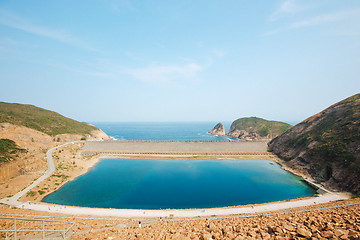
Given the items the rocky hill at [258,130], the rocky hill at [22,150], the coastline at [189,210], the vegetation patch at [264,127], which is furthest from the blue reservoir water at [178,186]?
the vegetation patch at [264,127]

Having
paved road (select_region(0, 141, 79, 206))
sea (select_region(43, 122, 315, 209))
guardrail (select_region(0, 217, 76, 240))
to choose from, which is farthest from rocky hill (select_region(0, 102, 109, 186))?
guardrail (select_region(0, 217, 76, 240))

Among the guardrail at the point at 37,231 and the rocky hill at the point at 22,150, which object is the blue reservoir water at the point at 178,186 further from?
the guardrail at the point at 37,231

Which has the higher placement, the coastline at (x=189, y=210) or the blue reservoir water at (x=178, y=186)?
the coastline at (x=189, y=210)

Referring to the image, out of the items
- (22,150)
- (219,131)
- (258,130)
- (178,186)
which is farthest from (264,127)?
(22,150)

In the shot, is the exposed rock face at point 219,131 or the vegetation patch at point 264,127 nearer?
the vegetation patch at point 264,127

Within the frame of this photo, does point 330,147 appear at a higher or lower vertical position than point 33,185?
higher

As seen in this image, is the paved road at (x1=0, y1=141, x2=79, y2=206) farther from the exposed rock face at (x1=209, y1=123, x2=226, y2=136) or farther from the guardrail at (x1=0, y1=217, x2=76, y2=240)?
the exposed rock face at (x1=209, y1=123, x2=226, y2=136)

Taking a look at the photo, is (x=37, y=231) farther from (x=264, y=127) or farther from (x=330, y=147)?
(x=264, y=127)

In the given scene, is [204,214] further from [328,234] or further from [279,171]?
[279,171]

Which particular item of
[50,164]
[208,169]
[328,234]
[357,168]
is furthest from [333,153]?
[50,164]
